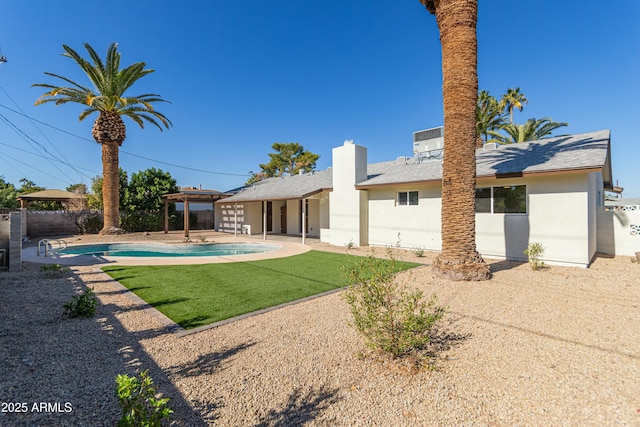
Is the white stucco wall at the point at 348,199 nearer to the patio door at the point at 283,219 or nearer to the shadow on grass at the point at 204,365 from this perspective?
the patio door at the point at 283,219

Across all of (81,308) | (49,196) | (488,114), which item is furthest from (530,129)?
(49,196)

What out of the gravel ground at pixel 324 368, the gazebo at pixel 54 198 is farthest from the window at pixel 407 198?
the gazebo at pixel 54 198

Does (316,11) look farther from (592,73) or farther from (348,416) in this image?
(348,416)


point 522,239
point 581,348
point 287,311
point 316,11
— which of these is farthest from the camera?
point 316,11

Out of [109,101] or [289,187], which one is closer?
[109,101]

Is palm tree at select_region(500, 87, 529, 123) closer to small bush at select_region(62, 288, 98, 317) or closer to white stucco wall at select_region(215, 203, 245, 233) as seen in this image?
white stucco wall at select_region(215, 203, 245, 233)

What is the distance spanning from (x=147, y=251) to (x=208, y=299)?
12441 millimetres

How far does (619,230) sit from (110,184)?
93.1 ft

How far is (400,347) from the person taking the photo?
155 inches

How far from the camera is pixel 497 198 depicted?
40.1ft

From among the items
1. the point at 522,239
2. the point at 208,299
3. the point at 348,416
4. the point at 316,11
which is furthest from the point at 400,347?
the point at 316,11

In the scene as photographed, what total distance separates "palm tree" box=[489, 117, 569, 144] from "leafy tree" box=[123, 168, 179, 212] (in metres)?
31.1

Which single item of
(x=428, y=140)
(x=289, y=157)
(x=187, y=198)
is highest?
(x=289, y=157)

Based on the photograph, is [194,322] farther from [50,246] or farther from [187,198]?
[187,198]
